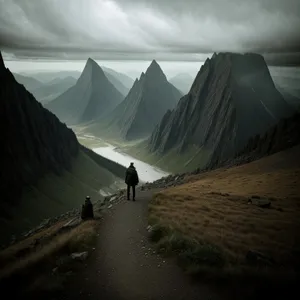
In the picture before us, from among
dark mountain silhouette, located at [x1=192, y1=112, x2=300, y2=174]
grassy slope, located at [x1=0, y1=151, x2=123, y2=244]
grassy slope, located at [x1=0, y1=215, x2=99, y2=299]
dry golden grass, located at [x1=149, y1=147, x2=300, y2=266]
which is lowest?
grassy slope, located at [x1=0, y1=151, x2=123, y2=244]

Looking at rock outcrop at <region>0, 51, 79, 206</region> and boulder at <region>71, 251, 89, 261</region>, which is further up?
rock outcrop at <region>0, 51, 79, 206</region>

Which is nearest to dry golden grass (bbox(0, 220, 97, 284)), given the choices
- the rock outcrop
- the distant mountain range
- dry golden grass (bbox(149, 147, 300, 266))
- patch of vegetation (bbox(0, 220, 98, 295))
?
patch of vegetation (bbox(0, 220, 98, 295))

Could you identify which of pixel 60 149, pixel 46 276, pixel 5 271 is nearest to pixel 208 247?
pixel 46 276

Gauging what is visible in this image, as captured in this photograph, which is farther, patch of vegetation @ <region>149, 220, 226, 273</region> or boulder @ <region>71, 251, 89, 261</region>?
→ boulder @ <region>71, 251, 89, 261</region>

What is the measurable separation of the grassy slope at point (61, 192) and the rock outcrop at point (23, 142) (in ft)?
14.9

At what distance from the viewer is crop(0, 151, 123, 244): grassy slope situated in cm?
10425

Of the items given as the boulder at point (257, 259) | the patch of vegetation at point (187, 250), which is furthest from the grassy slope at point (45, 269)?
the boulder at point (257, 259)

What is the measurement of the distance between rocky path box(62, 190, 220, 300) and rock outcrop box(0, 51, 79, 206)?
101 m

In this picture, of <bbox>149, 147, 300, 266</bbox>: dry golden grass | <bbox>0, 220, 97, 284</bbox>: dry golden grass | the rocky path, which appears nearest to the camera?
the rocky path

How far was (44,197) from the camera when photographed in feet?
409

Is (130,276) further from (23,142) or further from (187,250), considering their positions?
(23,142)

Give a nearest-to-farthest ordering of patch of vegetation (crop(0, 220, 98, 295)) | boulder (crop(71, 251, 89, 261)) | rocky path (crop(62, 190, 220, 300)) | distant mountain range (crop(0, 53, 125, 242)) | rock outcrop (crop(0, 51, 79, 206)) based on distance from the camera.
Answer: rocky path (crop(62, 190, 220, 300))
patch of vegetation (crop(0, 220, 98, 295))
boulder (crop(71, 251, 89, 261))
distant mountain range (crop(0, 53, 125, 242))
rock outcrop (crop(0, 51, 79, 206))

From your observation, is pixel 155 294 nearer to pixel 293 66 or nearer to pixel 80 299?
pixel 80 299

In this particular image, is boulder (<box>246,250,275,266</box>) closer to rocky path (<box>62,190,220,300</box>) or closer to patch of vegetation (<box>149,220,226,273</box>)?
patch of vegetation (<box>149,220,226,273</box>)
